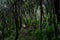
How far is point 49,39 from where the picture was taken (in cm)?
549

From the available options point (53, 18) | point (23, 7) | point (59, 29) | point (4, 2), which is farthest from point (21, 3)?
point (59, 29)

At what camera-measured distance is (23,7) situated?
565 centimetres

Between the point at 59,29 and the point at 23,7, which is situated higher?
the point at 23,7

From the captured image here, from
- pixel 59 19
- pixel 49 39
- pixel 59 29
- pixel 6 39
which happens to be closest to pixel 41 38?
pixel 49 39

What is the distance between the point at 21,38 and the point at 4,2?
1846 mm

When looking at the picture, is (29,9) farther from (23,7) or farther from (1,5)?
(1,5)

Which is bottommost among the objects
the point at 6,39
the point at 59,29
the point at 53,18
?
the point at 6,39

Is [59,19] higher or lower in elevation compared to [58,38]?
higher

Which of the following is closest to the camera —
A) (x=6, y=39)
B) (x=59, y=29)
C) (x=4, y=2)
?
(x=4, y=2)

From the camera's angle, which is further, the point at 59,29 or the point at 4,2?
the point at 59,29

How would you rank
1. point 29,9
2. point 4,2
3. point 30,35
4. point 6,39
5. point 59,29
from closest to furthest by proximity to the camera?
1. point 4,2
2. point 59,29
3. point 29,9
4. point 6,39
5. point 30,35

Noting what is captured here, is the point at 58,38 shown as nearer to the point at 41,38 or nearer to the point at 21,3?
the point at 41,38

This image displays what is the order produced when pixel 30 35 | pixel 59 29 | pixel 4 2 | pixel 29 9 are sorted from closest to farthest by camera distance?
pixel 4 2, pixel 59 29, pixel 29 9, pixel 30 35

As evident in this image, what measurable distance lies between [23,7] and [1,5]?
0.77 m
